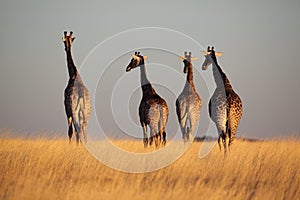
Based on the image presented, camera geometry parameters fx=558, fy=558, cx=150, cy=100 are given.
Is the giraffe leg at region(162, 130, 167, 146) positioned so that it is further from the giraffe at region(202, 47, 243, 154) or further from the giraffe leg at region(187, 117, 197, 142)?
the giraffe at region(202, 47, 243, 154)

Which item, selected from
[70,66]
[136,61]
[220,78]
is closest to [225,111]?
[220,78]

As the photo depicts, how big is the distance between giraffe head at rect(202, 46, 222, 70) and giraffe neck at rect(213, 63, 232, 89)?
21 centimetres

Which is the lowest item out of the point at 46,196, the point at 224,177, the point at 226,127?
the point at 46,196

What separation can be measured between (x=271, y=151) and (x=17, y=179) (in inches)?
223

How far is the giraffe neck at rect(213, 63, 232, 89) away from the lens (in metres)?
12.7

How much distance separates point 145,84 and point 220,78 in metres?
2.05

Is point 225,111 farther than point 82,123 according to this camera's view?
No

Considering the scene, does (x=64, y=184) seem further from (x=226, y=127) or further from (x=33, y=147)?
(x=226, y=127)

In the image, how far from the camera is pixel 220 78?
42.4ft

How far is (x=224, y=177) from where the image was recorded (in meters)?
9.05

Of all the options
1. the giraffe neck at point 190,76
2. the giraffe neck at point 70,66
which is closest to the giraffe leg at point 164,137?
the giraffe neck at point 190,76

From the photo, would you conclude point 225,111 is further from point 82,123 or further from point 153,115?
point 82,123

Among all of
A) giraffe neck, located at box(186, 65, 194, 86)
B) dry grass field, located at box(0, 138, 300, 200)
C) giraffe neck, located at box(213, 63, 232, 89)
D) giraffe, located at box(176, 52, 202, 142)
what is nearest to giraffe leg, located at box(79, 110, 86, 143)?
dry grass field, located at box(0, 138, 300, 200)

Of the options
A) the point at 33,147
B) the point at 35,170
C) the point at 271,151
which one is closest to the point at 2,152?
the point at 33,147
